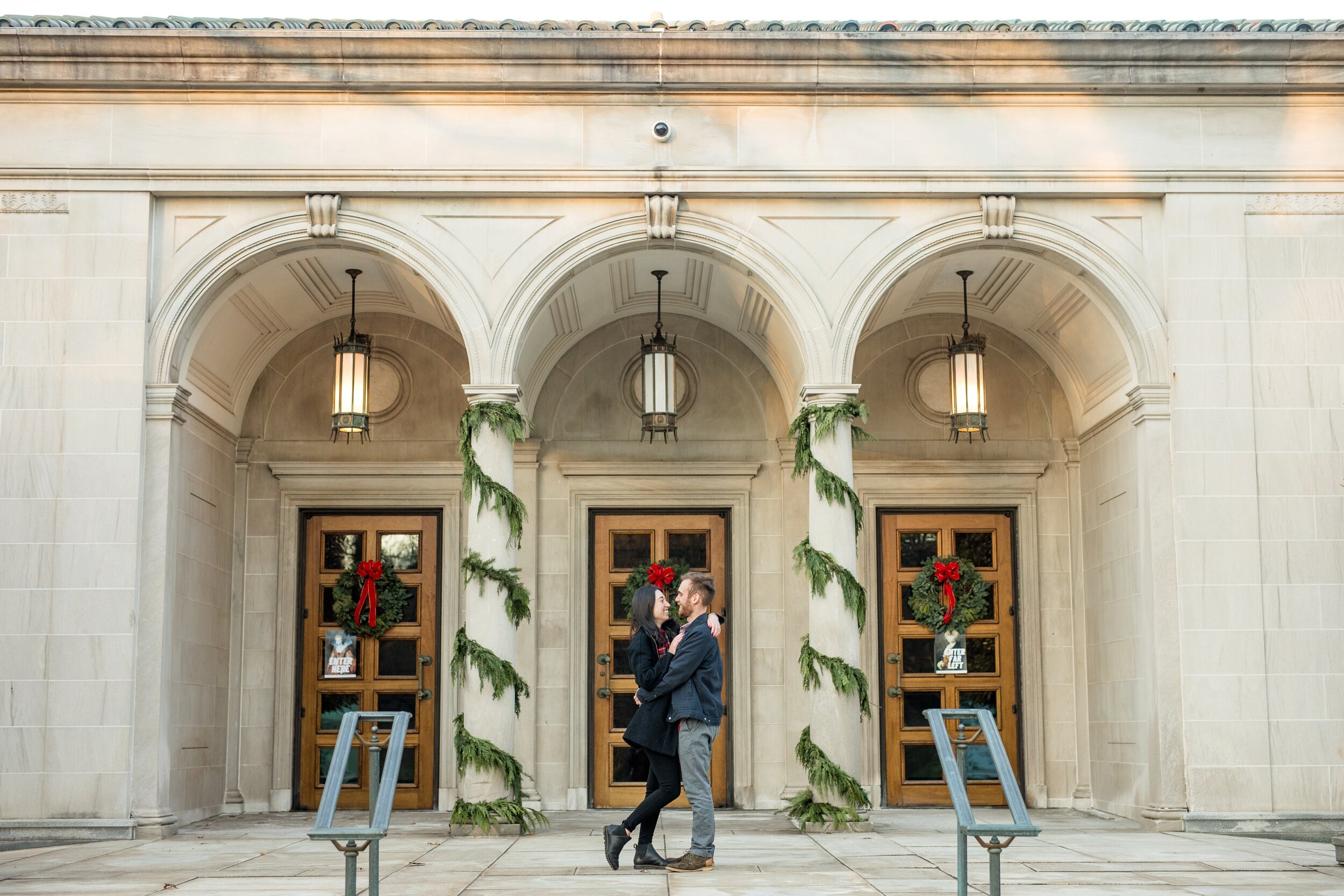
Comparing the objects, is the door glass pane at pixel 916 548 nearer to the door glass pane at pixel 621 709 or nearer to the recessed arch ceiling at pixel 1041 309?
the recessed arch ceiling at pixel 1041 309

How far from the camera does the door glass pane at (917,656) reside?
12.1m

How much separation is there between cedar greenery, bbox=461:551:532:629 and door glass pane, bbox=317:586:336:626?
9.20 ft

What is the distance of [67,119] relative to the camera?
10086 millimetres

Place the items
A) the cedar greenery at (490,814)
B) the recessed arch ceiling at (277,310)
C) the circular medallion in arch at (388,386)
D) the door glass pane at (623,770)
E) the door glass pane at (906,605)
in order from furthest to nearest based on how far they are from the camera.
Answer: the circular medallion in arch at (388,386), the door glass pane at (906,605), the door glass pane at (623,770), the recessed arch ceiling at (277,310), the cedar greenery at (490,814)

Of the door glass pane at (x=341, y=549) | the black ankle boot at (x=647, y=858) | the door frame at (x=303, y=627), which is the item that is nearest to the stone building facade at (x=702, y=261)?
the door frame at (x=303, y=627)

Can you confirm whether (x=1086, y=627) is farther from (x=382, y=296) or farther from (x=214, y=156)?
(x=214, y=156)

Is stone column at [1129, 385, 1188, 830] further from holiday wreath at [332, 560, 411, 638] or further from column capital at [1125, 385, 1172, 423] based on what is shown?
holiday wreath at [332, 560, 411, 638]

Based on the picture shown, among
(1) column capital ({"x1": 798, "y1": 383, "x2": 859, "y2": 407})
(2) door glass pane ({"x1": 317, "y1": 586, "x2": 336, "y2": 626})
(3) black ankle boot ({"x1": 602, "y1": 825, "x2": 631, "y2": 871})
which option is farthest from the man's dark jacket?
(2) door glass pane ({"x1": 317, "y1": 586, "x2": 336, "y2": 626})

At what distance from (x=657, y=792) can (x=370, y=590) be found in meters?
5.43

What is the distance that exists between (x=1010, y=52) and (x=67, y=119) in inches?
278

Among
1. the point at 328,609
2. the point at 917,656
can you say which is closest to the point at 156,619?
the point at 328,609

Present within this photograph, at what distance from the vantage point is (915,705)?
12070 millimetres

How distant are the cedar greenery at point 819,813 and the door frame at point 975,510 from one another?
2.27m

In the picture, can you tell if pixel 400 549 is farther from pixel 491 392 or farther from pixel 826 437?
pixel 826 437
